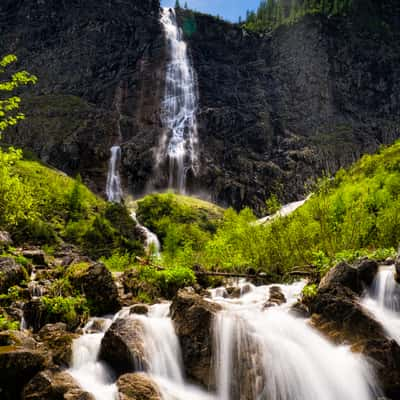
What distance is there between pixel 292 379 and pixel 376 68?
126m

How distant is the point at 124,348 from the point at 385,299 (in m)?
9.47

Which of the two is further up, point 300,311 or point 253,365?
point 300,311

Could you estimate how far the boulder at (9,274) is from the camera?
1616 cm

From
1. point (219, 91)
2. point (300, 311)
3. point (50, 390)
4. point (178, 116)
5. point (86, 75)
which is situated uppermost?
point (86, 75)

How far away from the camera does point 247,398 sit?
10.6 meters

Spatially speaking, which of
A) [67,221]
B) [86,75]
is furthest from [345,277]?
Answer: [86,75]

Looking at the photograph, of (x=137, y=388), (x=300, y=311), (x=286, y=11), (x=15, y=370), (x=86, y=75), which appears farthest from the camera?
(x=286, y=11)

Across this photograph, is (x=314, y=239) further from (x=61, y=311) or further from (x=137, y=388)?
(x=137, y=388)

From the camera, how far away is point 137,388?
10.2 metres

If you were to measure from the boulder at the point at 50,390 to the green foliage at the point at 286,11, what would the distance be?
13850 cm

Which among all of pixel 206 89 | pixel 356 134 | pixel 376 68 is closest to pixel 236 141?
pixel 206 89

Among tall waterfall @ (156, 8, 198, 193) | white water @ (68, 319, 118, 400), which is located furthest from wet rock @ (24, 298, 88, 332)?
tall waterfall @ (156, 8, 198, 193)

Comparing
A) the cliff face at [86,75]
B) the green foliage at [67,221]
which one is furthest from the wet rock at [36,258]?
the cliff face at [86,75]

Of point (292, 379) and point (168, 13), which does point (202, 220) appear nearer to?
point (292, 379)
